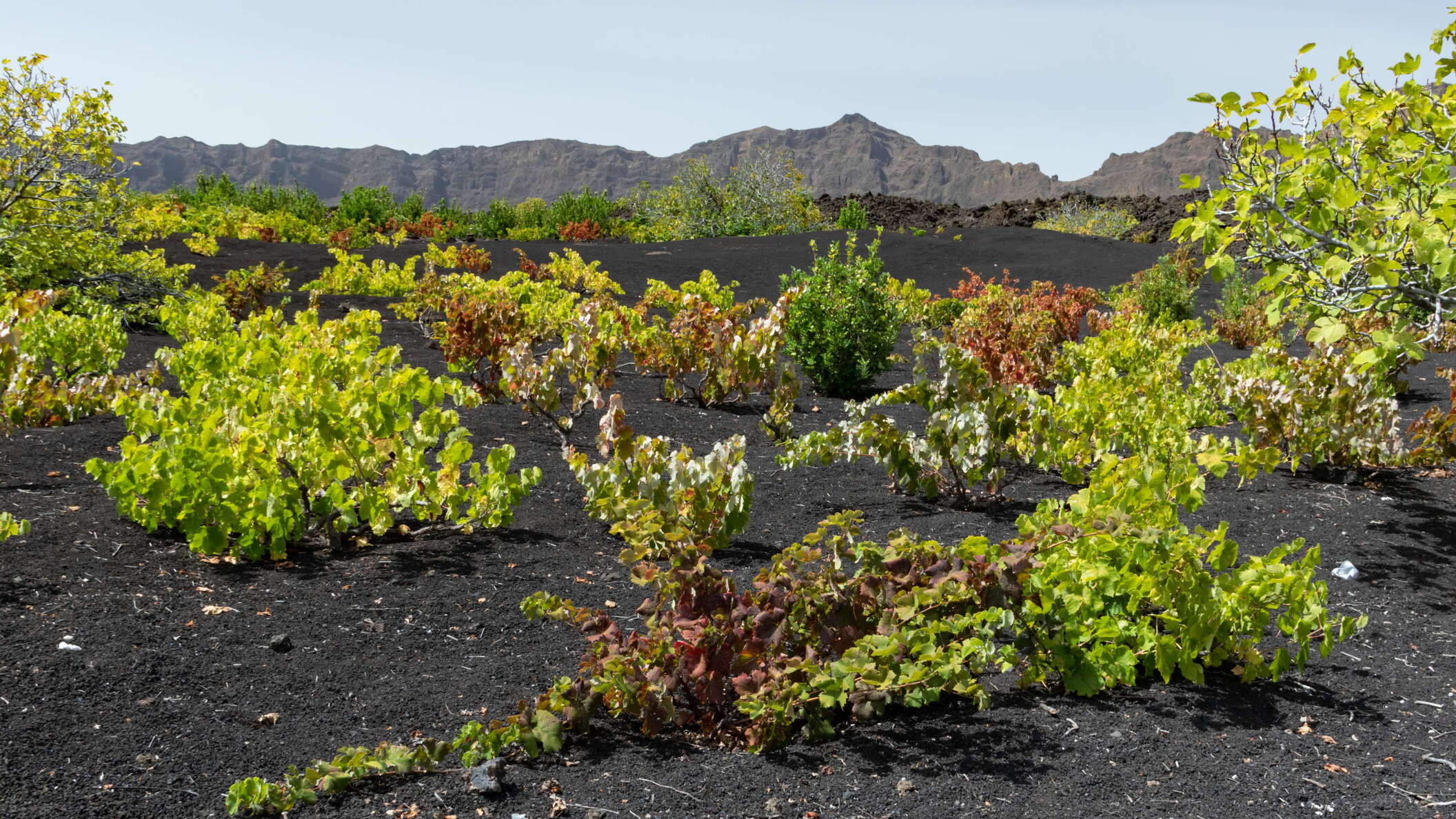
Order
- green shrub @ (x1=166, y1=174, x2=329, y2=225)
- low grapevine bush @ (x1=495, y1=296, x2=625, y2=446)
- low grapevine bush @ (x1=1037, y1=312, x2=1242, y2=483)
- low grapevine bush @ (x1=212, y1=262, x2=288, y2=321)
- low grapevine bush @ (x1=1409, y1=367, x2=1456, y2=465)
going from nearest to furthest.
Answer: low grapevine bush @ (x1=1037, y1=312, x2=1242, y2=483)
low grapevine bush @ (x1=1409, y1=367, x2=1456, y2=465)
low grapevine bush @ (x1=495, y1=296, x2=625, y2=446)
low grapevine bush @ (x1=212, y1=262, x2=288, y2=321)
green shrub @ (x1=166, y1=174, x2=329, y2=225)

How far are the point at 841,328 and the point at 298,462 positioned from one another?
504cm

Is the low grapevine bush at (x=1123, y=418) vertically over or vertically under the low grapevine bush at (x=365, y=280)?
under

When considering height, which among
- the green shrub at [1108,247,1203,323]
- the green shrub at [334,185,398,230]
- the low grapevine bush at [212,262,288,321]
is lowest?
the low grapevine bush at [212,262,288,321]

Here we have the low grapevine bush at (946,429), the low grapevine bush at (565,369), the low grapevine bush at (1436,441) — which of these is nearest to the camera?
the low grapevine bush at (946,429)

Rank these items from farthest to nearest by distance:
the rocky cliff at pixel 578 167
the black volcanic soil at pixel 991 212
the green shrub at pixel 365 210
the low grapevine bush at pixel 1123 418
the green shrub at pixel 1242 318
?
the rocky cliff at pixel 578 167
the black volcanic soil at pixel 991 212
the green shrub at pixel 365 210
the green shrub at pixel 1242 318
the low grapevine bush at pixel 1123 418

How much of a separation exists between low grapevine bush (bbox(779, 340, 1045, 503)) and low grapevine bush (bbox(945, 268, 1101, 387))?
6.80ft

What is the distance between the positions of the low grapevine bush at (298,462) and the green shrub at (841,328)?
14.1 feet

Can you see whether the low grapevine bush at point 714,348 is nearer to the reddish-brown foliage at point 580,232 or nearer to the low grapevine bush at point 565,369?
the low grapevine bush at point 565,369

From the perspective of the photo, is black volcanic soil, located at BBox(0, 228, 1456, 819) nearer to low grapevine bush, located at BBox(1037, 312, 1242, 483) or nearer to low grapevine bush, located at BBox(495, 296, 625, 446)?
low grapevine bush, located at BBox(1037, 312, 1242, 483)

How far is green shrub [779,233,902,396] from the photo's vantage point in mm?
7883

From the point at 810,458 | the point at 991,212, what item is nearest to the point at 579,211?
the point at 991,212

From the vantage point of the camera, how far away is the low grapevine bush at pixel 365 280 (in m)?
12.9

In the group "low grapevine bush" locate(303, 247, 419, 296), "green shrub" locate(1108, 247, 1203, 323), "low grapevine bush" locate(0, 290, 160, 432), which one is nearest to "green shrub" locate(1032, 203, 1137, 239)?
"green shrub" locate(1108, 247, 1203, 323)

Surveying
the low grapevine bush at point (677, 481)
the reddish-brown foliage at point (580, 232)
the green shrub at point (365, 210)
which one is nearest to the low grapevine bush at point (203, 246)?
the reddish-brown foliage at point (580, 232)
